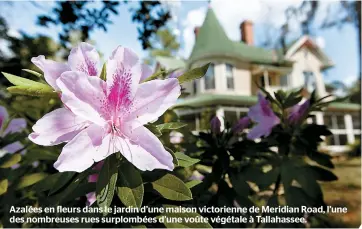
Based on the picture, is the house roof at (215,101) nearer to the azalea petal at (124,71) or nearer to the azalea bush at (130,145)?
the azalea bush at (130,145)

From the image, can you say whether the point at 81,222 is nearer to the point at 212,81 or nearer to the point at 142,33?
the point at 142,33

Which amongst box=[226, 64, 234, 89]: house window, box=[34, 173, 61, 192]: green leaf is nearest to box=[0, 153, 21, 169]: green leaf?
box=[34, 173, 61, 192]: green leaf

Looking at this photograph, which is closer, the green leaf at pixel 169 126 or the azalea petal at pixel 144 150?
the azalea petal at pixel 144 150

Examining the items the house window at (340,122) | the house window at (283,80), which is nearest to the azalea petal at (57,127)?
the house window at (283,80)

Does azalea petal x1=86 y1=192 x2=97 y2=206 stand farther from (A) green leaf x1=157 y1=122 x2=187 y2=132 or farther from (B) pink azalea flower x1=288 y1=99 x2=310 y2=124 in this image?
(B) pink azalea flower x1=288 y1=99 x2=310 y2=124

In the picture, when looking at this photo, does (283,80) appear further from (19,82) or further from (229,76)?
(19,82)

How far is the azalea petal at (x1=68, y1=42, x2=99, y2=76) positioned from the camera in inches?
23.3

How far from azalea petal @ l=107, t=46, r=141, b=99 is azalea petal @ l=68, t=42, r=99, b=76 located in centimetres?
5

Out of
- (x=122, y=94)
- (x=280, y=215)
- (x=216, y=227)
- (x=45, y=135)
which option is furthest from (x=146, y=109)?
(x=280, y=215)

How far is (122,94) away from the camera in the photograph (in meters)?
0.57

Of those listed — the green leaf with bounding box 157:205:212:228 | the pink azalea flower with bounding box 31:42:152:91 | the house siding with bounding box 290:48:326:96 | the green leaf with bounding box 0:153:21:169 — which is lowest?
the green leaf with bounding box 157:205:212:228

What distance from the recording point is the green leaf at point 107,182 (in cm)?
57

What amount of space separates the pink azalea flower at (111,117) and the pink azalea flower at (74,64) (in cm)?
5

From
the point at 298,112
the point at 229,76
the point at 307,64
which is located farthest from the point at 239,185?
the point at 307,64
